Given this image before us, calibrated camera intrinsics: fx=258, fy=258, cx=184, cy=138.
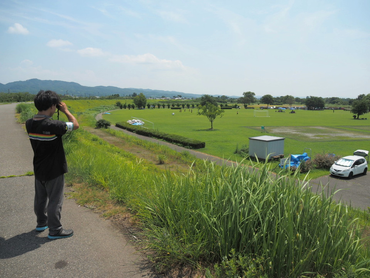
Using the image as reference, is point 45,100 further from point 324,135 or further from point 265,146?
point 324,135

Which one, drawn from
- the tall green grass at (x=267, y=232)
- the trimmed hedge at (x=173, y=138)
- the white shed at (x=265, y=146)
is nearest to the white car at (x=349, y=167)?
the white shed at (x=265, y=146)

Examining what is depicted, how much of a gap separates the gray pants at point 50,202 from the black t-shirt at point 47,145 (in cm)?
12

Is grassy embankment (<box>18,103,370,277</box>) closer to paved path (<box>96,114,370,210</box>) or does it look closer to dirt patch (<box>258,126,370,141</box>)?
paved path (<box>96,114,370,210</box>)

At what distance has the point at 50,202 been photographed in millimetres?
3492

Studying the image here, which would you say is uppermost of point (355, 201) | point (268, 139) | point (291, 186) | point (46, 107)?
point (46, 107)

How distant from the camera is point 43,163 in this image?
343 cm

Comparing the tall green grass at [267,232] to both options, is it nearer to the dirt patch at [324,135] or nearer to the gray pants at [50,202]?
the gray pants at [50,202]

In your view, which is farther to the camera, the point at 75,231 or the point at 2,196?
the point at 2,196

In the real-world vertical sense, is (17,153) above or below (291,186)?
below

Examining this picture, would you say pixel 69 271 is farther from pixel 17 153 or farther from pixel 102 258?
pixel 17 153

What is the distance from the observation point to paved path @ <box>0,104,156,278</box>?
274cm

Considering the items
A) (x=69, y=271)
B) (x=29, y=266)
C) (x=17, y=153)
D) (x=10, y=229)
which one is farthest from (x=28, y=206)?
(x=17, y=153)

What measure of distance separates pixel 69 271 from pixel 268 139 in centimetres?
2077

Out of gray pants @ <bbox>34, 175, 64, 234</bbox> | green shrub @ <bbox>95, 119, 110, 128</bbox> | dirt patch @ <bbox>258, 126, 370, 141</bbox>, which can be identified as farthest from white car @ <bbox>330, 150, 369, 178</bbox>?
green shrub @ <bbox>95, 119, 110, 128</bbox>
